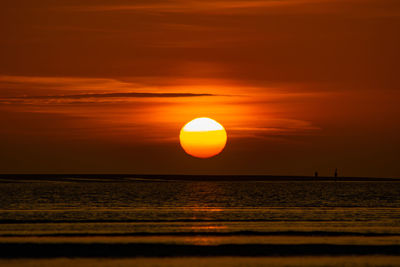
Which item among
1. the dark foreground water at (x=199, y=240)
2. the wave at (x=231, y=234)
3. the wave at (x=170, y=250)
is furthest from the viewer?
the wave at (x=231, y=234)

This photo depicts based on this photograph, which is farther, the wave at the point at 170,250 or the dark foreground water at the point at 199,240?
the wave at the point at 170,250

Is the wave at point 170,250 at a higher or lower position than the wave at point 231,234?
lower

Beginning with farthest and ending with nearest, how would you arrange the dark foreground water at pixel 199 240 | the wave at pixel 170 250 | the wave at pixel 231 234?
the wave at pixel 231 234 < the wave at pixel 170 250 < the dark foreground water at pixel 199 240

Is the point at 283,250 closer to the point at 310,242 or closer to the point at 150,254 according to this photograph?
the point at 310,242

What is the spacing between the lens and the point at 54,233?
54.8m

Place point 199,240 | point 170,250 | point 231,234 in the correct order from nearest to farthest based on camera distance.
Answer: point 170,250, point 199,240, point 231,234

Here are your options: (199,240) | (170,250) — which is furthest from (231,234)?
(170,250)

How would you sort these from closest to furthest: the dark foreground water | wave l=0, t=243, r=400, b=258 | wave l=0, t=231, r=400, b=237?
the dark foreground water → wave l=0, t=243, r=400, b=258 → wave l=0, t=231, r=400, b=237

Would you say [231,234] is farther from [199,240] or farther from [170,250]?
[170,250]

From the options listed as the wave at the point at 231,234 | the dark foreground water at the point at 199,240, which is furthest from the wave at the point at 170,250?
the wave at the point at 231,234

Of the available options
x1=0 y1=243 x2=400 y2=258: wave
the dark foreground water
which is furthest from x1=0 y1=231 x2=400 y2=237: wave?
x1=0 y1=243 x2=400 y2=258: wave

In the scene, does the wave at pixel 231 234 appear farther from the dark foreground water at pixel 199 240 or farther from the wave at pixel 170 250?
the wave at pixel 170 250

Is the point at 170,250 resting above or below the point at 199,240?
below

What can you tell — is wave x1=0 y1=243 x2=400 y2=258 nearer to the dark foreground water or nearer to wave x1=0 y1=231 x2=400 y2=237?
the dark foreground water
